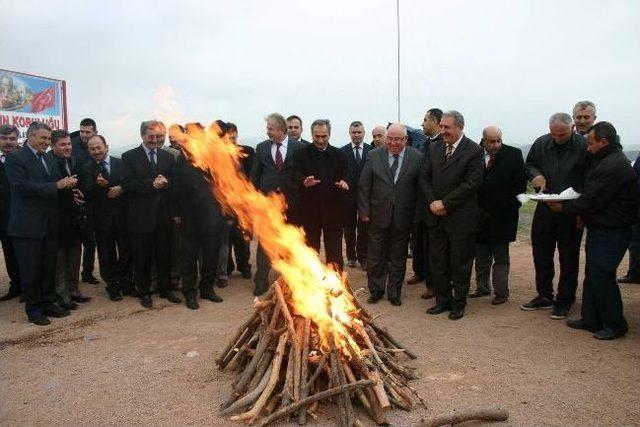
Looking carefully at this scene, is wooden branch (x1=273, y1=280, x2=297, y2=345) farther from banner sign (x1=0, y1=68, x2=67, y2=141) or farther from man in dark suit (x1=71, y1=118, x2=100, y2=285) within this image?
banner sign (x1=0, y1=68, x2=67, y2=141)

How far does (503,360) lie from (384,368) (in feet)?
5.14

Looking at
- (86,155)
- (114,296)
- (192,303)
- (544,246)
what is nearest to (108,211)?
(114,296)

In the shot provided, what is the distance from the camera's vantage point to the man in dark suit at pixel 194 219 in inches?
303

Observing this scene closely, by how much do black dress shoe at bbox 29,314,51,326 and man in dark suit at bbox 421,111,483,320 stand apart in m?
5.28

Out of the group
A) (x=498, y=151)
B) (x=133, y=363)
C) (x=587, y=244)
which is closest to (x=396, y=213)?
(x=498, y=151)

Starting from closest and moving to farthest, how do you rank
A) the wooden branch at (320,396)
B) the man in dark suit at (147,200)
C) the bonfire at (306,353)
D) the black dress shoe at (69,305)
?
1. the wooden branch at (320,396)
2. the bonfire at (306,353)
3. the black dress shoe at (69,305)
4. the man in dark suit at (147,200)

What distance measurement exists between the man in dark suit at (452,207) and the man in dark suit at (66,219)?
5.07m

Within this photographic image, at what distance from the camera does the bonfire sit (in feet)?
14.3

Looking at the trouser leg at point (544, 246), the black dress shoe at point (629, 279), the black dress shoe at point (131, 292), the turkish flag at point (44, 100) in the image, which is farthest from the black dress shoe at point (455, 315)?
the turkish flag at point (44, 100)

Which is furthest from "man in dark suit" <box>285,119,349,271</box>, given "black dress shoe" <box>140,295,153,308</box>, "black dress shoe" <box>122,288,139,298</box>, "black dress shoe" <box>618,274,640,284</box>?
"black dress shoe" <box>618,274,640,284</box>

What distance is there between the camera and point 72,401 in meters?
4.73

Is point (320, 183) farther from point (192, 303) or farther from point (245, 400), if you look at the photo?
point (245, 400)

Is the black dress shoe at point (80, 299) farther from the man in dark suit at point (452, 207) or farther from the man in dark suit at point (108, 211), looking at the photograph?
the man in dark suit at point (452, 207)

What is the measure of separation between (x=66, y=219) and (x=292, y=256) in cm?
391
